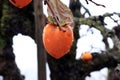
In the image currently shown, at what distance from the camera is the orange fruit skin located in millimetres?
657

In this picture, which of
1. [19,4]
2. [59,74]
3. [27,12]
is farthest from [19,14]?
[19,4]

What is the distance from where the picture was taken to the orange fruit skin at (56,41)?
0.66 metres

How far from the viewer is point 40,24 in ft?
1.89

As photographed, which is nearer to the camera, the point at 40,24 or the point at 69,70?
the point at 40,24

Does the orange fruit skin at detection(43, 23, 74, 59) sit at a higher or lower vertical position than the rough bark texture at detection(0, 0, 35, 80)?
lower

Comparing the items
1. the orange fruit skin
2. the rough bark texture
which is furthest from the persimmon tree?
the orange fruit skin

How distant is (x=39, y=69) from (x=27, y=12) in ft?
6.94

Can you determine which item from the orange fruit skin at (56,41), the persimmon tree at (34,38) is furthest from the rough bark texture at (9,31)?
the orange fruit skin at (56,41)

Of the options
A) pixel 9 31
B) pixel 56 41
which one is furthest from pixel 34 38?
pixel 56 41

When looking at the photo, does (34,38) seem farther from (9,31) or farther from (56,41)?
(56,41)

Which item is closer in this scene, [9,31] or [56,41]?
[56,41]

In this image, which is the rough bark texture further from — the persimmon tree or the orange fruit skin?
the orange fruit skin

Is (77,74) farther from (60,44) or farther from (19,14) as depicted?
(60,44)

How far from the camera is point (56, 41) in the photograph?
0.67 m
